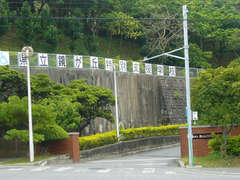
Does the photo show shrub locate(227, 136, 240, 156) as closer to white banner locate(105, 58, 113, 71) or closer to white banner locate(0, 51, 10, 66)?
white banner locate(0, 51, 10, 66)

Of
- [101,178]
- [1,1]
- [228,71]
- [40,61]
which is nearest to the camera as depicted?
[101,178]

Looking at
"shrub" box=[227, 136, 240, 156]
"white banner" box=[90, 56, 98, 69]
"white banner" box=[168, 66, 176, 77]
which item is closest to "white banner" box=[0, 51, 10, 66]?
"white banner" box=[90, 56, 98, 69]

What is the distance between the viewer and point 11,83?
2716 cm

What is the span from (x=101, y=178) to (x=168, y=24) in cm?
4217

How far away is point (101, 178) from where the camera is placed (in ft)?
50.3

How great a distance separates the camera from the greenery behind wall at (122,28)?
48781mm

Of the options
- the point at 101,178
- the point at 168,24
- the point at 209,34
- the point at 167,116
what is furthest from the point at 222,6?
Result: the point at 101,178

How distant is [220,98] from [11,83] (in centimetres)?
1320

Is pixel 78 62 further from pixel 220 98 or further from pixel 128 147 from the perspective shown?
pixel 220 98

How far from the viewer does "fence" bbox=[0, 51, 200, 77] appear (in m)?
31.6

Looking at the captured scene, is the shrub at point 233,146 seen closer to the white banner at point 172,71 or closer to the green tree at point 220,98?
the green tree at point 220,98

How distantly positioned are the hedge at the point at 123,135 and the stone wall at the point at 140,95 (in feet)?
9.12

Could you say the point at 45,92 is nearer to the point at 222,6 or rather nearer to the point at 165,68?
the point at 165,68

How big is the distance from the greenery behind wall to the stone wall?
8.61 meters
